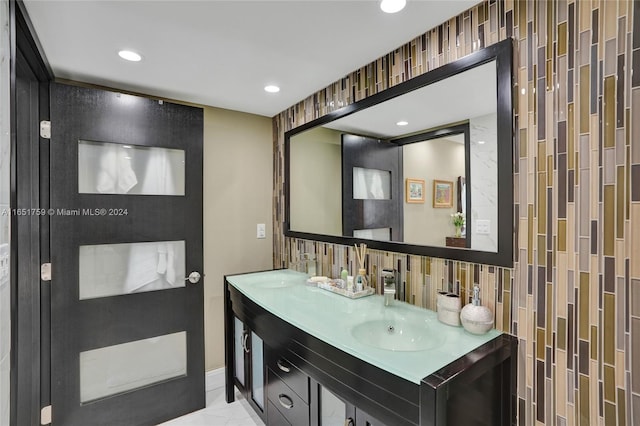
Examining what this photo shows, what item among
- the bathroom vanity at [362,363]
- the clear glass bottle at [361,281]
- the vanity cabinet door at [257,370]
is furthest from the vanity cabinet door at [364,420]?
the vanity cabinet door at [257,370]

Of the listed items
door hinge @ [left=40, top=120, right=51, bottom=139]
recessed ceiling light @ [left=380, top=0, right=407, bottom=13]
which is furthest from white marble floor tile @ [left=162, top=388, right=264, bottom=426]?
recessed ceiling light @ [left=380, top=0, right=407, bottom=13]

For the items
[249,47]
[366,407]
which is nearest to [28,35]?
[249,47]

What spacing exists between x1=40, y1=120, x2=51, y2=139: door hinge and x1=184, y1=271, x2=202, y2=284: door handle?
121 centimetres

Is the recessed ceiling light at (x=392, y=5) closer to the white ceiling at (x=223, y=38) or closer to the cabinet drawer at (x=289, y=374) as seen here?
the white ceiling at (x=223, y=38)

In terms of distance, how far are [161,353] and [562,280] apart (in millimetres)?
2420

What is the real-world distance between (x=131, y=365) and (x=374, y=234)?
73.9 inches

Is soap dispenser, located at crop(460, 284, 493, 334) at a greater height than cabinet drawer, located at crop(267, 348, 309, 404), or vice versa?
soap dispenser, located at crop(460, 284, 493, 334)

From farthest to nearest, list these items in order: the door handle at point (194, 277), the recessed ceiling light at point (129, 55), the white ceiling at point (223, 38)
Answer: the door handle at point (194, 277) → the recessed ceiling light at point (129, 55) → the white ceiling at point (223, 38)

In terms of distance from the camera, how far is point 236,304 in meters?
2.16

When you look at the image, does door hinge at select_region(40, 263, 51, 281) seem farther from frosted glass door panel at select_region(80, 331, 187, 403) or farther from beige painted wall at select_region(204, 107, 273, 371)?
beige painted wall at select_region(204, 107, 273, 371)

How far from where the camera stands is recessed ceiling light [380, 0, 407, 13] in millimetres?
1301

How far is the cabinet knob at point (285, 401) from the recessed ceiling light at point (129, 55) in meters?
2.02

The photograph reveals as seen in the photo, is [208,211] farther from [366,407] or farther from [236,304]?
[366,407]

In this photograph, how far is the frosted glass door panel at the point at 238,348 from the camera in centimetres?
219
